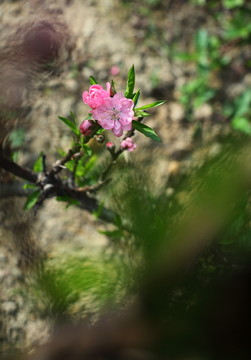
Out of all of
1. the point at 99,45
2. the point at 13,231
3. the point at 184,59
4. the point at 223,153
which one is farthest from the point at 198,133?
the point at 223,153

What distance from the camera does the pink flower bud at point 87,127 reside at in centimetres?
88

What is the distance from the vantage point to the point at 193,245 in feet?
2.47

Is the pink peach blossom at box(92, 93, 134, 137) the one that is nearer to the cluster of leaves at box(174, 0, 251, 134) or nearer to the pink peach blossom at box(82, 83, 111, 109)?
the pink peach blossom at box(82, 83, 111, 109)

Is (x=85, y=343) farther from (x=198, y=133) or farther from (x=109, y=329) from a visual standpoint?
(x=198, y=133)

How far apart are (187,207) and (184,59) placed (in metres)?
1.84

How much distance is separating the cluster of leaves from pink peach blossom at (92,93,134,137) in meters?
1.53

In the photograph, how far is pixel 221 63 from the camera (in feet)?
7.98

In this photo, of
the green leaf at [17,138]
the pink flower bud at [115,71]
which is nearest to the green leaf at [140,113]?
the green leaf at [17,138]

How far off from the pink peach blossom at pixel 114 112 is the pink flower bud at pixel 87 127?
0.13 ft

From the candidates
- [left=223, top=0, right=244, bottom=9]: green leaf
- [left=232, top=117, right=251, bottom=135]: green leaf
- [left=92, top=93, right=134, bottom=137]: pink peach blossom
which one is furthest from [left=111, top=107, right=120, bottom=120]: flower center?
[left=223, top=0, right=244, bottom=9]: green leaf

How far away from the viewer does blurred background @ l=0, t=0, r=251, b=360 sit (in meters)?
0.74

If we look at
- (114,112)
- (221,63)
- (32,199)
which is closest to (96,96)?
(114,112)

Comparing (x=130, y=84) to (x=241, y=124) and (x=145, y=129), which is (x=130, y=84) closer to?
(x=145, y=129)

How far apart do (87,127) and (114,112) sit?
0.31 ft
